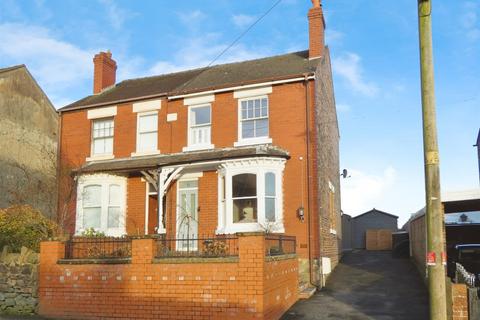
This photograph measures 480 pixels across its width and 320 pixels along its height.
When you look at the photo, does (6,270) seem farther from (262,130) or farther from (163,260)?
(262,130)

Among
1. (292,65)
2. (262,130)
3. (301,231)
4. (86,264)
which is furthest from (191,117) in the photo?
(86,264)

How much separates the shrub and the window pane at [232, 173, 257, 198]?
5.82 m

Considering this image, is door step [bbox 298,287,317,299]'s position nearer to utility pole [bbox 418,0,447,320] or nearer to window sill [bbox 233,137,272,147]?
window sill [bbox 233,137,272,147]

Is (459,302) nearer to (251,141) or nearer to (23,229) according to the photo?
(251,141)

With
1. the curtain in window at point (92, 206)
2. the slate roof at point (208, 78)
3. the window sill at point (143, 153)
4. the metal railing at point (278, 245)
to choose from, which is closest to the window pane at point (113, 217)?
the curtain in window at point (92, 206)

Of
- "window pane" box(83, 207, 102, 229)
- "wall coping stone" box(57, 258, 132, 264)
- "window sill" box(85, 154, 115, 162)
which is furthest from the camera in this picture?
"window sill" box(85, 154, 115, 162)

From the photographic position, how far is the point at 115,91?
2295cm

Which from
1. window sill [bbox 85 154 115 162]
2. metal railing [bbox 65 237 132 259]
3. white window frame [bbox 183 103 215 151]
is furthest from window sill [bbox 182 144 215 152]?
metal railing [bbox 65 237 132 259]

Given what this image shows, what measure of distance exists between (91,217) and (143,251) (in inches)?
341

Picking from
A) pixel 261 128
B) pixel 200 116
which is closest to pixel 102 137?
pixel 200 116

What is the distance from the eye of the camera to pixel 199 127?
18.9m

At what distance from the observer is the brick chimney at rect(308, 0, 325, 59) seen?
63.0 feet

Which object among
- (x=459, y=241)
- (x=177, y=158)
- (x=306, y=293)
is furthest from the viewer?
(x=459, y=241)

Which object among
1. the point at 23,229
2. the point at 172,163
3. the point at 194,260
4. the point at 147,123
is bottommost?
the point at 194,260
